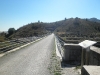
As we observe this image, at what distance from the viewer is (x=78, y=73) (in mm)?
6590

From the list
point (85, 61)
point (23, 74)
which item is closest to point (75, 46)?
point (85, 61)

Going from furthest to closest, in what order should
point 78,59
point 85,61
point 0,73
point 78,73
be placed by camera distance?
point 78,59 < point 0,73 < point 78,73 < point 85,61

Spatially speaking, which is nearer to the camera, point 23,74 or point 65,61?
point 23,74

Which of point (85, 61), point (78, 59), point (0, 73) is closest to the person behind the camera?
point (85, 61)

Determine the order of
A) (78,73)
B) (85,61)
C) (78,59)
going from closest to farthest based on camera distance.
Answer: (85,61) → (78,73) → (78,59)

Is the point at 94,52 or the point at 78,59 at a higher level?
the point at 94,52

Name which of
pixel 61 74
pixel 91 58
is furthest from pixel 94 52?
pixel 61 74

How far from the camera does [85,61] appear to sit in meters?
5.95

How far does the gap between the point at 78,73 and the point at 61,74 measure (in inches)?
29.5

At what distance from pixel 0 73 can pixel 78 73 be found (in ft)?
11.9

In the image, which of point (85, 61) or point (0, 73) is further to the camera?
point (0, 73)

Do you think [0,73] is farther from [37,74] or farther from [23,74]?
[37,74]

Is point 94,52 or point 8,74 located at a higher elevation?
point 94,52

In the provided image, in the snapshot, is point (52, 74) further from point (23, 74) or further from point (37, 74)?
point (23, 74)
